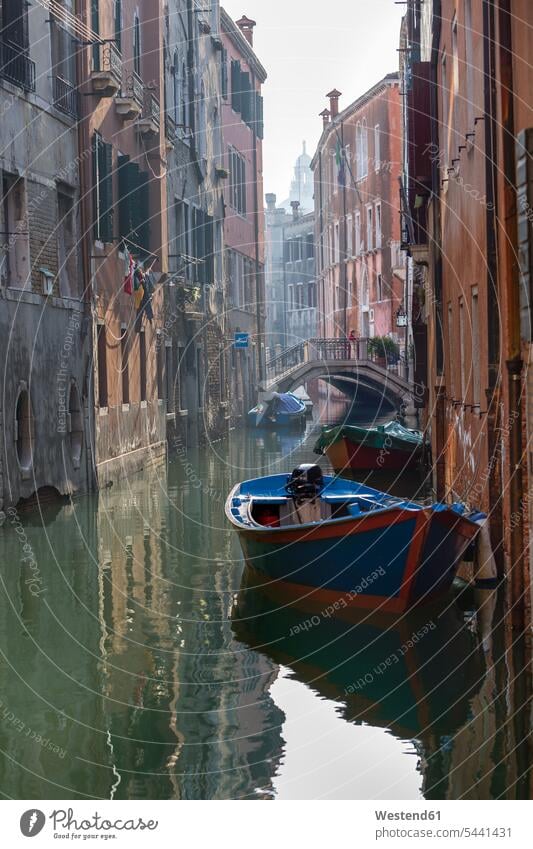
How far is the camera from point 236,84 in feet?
137

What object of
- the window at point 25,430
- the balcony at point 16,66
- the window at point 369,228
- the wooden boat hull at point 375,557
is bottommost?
the wooden boat hull at point 375,557

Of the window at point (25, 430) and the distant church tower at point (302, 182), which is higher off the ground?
the distant church tower at point (302, 182)

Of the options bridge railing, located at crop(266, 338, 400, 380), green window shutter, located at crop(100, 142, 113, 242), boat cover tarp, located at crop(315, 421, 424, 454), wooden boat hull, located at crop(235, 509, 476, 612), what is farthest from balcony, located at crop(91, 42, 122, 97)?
bridge railing, located at crop(266, 338, 400, 380)

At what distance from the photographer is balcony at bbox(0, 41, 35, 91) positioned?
1681 cm

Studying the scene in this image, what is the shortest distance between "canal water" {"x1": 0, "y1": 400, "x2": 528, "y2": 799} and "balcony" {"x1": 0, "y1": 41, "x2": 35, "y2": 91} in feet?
19.3

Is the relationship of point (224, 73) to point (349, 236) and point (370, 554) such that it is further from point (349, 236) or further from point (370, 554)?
point (370, 554)

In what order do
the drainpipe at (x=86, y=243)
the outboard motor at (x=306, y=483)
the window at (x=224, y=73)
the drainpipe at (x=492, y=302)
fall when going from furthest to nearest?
the window at (x=224, y=73) → the drainpipe at (x=86, y=243) → the outboard motor at (x=306, y=483) → the drainpipe at (x=492, y=302)

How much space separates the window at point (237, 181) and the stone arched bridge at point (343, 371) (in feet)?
15.8

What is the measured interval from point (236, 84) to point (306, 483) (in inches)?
1154

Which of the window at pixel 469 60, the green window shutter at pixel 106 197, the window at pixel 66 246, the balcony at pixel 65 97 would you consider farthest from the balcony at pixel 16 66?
the window at pixel 469 60

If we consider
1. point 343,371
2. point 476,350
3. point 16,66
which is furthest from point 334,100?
point 476,350

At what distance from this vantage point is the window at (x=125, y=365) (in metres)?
24.6

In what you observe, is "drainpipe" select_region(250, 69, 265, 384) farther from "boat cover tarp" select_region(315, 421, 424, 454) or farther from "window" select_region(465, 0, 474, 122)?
"window" select_region(465, 0, 474, 122)

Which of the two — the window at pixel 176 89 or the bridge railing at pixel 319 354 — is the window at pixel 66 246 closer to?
the window at pixel 176 89
